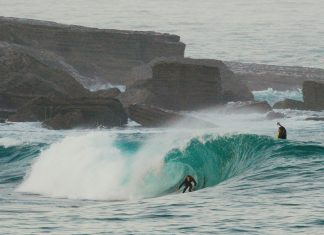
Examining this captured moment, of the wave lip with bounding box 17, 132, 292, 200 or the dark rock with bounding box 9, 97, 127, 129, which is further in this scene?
the dark rock with bounding box 9, 97, 127, 129

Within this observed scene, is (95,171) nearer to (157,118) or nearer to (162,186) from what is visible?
(162,186)

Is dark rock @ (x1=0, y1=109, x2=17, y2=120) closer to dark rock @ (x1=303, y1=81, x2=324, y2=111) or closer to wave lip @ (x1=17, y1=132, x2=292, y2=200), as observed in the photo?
dark rock @ (x1=303, y1=81, x2=324, y2=111)

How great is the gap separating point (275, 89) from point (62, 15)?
65404mm

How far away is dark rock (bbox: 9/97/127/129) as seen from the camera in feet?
177

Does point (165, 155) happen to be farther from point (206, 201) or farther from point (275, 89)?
point (275, 89)

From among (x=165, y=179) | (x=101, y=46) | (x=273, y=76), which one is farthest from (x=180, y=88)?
(x=165, y=179)

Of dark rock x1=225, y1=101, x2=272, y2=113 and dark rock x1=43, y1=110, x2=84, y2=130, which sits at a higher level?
dark rock x1=225, y1=101, x2=272, y2=113

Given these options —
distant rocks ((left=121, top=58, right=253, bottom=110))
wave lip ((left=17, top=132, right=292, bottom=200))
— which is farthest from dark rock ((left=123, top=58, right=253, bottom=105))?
wave lip ((left=17, top=132, right=292, bottom=200))

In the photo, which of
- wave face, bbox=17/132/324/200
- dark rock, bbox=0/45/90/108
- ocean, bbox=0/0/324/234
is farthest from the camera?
dark rock, bbox=0/45/90/108

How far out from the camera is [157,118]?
55.9 meters

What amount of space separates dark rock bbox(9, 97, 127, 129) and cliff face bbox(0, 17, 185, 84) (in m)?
19.5

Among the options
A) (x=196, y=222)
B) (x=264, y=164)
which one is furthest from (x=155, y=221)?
(x=264, y=164)

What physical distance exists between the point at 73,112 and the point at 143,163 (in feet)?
55.1

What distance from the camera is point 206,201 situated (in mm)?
28766
